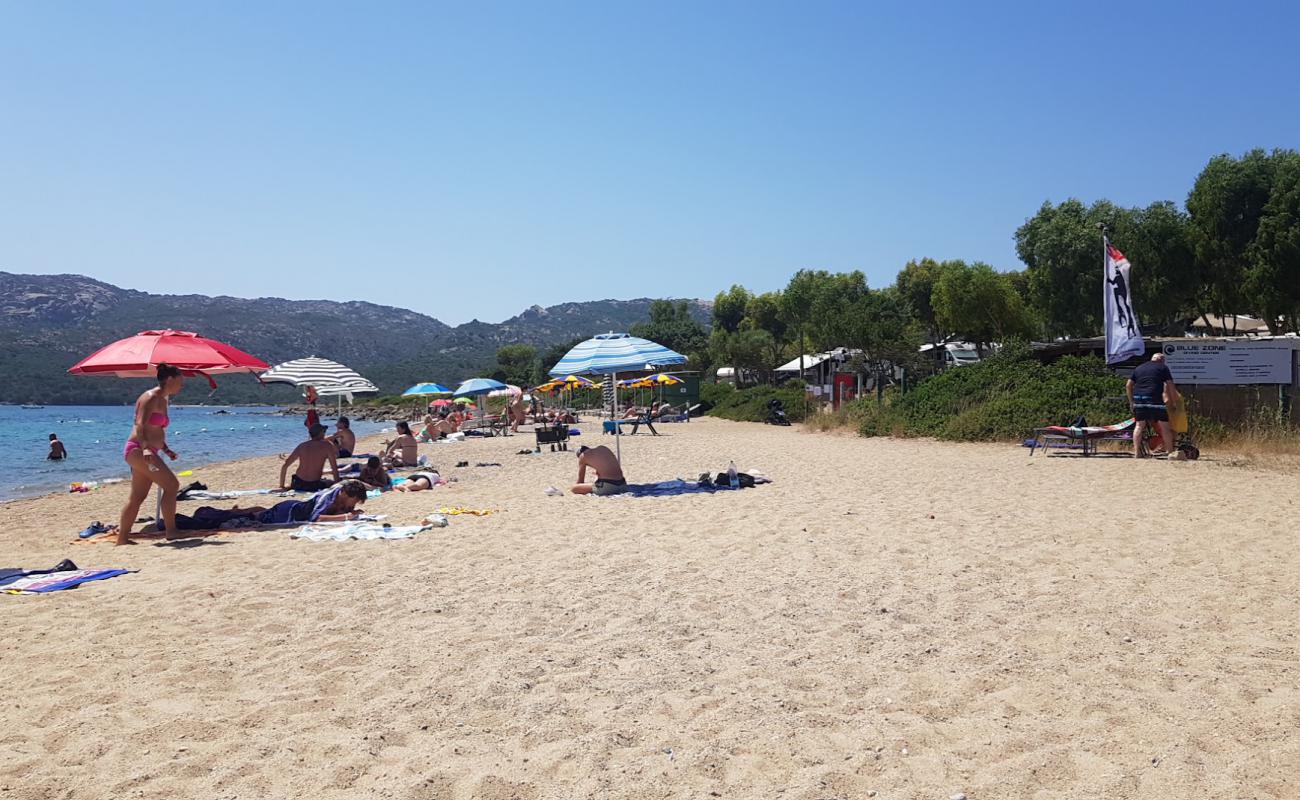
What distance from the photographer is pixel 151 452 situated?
719 cm

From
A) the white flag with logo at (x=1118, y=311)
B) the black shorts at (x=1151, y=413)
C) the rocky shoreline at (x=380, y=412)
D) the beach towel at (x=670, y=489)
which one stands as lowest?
the rocky shoreline at (x=380, y=412)

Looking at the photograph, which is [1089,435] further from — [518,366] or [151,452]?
[518,366]

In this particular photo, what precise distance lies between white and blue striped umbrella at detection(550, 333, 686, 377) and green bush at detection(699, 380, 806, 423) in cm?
1884

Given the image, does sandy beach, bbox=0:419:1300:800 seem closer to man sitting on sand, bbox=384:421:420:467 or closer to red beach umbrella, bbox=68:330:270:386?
red beach umbrella, bbox=68:330:270:386

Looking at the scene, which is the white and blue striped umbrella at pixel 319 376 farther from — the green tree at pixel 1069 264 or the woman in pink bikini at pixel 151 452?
the green tree at pixel 1069 264

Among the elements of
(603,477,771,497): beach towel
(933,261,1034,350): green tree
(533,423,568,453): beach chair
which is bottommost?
(603,477,771,497): beach towel

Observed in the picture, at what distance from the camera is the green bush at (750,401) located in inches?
1217

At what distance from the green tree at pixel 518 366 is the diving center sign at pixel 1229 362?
58253 mm

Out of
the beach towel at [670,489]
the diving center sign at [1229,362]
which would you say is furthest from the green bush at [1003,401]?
the beach towel at [670,489]

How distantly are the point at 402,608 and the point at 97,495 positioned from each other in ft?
36.6

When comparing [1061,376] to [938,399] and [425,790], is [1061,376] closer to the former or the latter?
[938,399]

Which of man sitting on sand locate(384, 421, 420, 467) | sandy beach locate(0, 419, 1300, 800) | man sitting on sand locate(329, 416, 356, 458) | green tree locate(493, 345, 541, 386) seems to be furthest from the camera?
green tree locate(493, 345, 541, 386)

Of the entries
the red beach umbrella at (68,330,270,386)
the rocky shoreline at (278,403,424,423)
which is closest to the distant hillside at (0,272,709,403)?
the rocky shoreline at (278,403,424,423)

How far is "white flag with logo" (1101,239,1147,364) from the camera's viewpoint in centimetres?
1231
